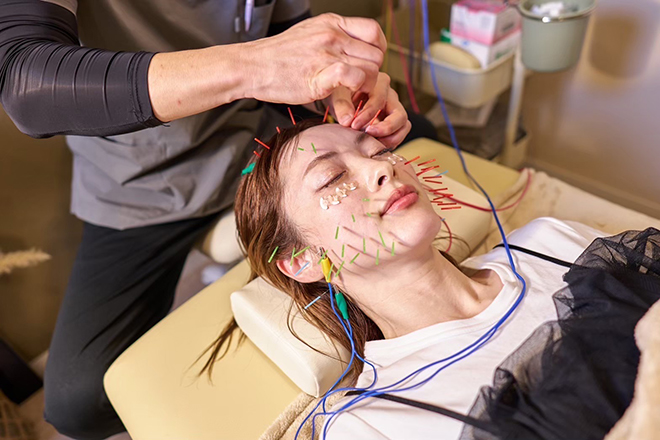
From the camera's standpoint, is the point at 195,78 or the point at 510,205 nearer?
the point at 195,78

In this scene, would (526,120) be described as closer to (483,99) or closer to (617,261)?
(483,99)

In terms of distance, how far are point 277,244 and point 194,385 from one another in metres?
0.34

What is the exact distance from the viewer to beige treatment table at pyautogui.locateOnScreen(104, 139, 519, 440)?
995 millimetres

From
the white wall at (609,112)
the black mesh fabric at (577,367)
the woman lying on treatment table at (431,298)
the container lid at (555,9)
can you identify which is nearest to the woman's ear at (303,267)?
the woman lying on treatment table at (431,298)

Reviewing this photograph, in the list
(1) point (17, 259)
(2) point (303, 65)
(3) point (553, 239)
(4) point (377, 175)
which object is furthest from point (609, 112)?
(1) point (17, 259)

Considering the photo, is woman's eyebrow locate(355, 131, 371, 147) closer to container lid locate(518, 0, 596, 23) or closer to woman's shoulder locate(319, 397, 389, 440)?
woman's shoulder locate(319, 397, 389, 440)

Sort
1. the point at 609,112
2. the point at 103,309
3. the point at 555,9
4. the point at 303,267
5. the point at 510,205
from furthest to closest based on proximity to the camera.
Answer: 1. the point at 609,112
2. the point at 555,9
3. the point at 510,205
4. the point at 103,309
5. the point at 303,267

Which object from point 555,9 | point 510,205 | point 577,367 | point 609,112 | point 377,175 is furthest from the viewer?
point 609,112

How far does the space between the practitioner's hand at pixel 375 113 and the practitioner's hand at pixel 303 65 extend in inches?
5.4

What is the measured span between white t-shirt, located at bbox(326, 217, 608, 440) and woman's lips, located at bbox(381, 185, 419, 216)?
226mm

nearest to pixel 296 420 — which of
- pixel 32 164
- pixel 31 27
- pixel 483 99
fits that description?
pixel 31 27

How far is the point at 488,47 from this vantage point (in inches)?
67.5

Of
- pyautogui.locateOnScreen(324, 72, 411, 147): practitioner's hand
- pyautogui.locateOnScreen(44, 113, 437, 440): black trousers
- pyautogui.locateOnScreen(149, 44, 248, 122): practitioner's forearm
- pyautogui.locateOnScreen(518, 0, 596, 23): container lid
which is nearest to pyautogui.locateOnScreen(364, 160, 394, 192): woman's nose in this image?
pyautogui.locateOnScreen(324, 72, 411, 147): practitioner's hand

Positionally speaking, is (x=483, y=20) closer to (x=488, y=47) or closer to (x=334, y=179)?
(x=488, y=47)
